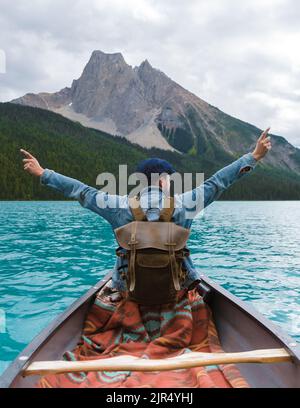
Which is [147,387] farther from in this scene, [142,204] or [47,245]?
[47,245]

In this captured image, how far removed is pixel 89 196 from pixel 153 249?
98cm

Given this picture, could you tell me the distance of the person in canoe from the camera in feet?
13.9

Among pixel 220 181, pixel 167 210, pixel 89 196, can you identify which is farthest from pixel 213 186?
pixel 89 196

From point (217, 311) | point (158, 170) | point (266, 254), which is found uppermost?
point (158, 170)

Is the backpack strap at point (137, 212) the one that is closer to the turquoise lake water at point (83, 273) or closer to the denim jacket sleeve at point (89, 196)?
the denim jacket sleeve at point (89, 196)

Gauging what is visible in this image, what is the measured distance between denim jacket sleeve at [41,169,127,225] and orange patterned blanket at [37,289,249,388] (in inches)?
48.7

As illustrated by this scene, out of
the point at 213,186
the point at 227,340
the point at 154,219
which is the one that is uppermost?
the point at 213,186

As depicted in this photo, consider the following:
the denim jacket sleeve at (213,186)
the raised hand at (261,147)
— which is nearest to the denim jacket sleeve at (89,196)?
the denim jacket sleeve at (213,186)

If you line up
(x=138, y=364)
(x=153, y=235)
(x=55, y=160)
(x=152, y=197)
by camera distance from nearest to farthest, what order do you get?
(x=138, y=364)
(x=153, y=235)
(x=152, y=197)
(x=55, y=160)

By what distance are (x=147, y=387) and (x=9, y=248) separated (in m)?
18.4

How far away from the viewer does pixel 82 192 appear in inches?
175

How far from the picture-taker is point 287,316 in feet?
30.9

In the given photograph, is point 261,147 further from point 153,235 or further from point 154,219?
point 153,235
